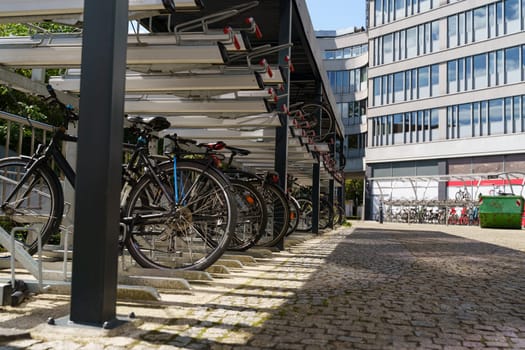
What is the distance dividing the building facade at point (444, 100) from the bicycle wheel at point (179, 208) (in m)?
35.4

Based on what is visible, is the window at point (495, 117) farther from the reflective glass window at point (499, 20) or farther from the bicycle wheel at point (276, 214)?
the bicycle wheel at point (276, 214)

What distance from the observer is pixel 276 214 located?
344 inches

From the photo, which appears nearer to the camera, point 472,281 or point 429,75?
point 472,281

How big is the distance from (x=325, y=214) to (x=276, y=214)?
9585mm

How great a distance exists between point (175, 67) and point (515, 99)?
38660 millimetres

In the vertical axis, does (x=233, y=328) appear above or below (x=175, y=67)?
below

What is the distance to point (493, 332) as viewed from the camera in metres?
3.40

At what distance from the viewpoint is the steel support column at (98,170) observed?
10.0 feet

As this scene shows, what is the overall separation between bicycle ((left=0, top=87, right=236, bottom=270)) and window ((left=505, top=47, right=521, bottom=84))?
129 ft

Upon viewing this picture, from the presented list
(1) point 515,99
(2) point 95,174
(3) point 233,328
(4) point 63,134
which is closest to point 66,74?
(4) point 63,134

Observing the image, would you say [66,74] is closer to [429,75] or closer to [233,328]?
[233,328]

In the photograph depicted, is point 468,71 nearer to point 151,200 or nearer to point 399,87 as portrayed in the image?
point 399,87

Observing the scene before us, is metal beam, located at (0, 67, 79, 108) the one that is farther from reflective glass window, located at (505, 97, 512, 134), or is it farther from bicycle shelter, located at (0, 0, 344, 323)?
reflective glass window, located at (505, 97, 512, 134)

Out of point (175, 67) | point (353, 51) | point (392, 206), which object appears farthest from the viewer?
point (353, 51)
